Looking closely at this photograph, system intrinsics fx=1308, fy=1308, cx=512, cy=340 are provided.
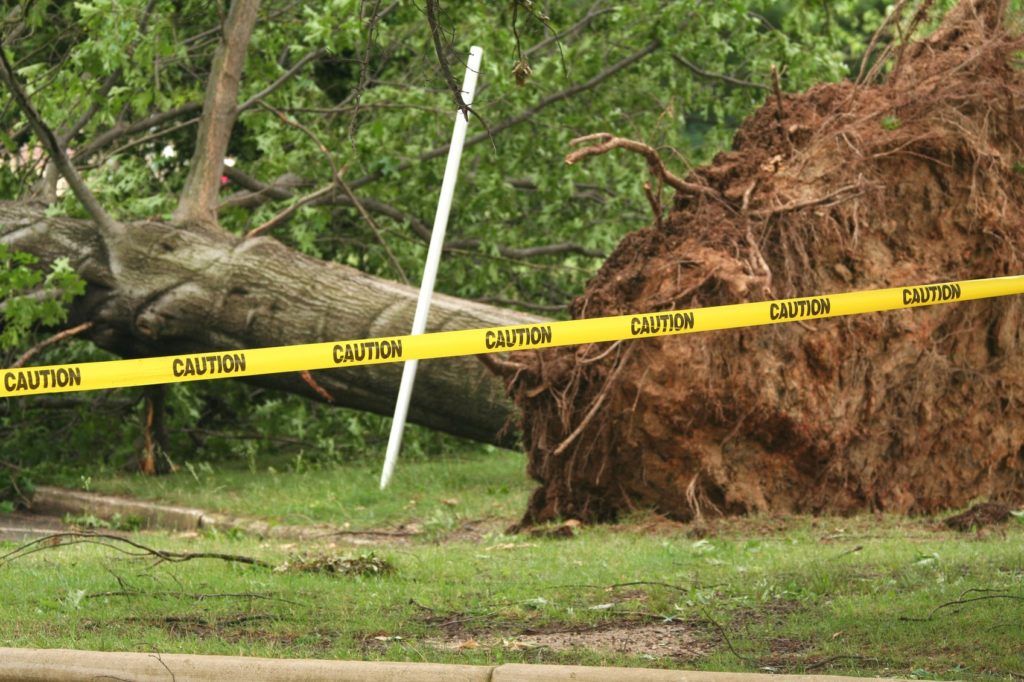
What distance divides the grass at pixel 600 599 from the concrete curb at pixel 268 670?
310 millimetres

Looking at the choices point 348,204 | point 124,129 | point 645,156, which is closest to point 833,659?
point 645,156

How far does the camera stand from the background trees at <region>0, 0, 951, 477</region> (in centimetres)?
1160

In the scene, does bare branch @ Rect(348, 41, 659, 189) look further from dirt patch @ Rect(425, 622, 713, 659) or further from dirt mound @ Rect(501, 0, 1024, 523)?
dirt patch @ Rect(425, 622, 713, 659)

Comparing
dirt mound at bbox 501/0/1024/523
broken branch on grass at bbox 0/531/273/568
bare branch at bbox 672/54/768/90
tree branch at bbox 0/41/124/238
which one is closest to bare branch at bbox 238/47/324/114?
tree branch at bbox 0/41/124/238

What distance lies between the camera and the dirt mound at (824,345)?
779 centimetres

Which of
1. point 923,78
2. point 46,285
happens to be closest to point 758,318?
point 923,78

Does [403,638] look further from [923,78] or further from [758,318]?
[923,78]

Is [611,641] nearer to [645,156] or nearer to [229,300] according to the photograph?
[645,156]

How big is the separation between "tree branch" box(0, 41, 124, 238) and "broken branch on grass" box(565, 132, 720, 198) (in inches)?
166

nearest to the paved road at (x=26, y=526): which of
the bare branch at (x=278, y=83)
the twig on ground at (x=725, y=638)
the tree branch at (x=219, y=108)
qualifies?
the tree branch at (x=219, y=108)

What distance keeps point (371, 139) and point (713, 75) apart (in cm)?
383

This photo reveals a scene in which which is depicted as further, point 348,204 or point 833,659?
point 348,204

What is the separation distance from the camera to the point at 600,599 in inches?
229

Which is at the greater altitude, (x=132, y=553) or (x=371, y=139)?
(x=371, y=139)
